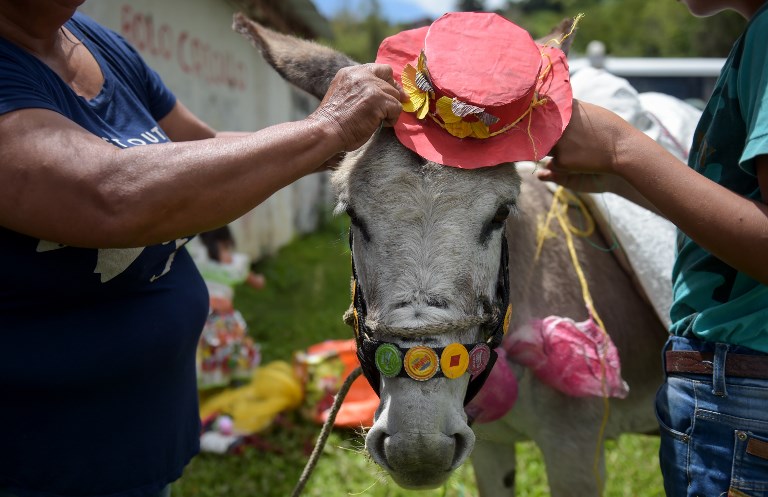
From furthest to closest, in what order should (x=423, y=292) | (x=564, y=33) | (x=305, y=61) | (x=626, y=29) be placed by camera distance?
(x=626, y=29)
(x=564, y=33)
(x=305, y=61)
(x=423, y=292)

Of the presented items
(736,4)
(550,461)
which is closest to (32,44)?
(736,4)

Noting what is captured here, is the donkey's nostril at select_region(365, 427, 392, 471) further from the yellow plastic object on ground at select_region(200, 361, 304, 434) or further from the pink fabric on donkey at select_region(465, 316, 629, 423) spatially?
the yellow plastic object on ground at select_region(200, 361, 304, 434)

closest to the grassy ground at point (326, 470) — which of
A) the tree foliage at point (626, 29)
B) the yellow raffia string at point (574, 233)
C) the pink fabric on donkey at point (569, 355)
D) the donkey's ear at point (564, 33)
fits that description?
the yellow raffia string at point (574, 233)

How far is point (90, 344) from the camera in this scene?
1823mm

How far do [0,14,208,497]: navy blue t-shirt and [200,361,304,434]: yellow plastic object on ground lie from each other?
2894 millimetres

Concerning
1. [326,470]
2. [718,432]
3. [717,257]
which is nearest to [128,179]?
[717,257]

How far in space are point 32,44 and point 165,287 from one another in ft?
2.55

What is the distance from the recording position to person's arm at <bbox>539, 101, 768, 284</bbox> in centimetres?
159

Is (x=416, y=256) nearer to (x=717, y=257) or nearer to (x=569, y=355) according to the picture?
(x=717, y=257)

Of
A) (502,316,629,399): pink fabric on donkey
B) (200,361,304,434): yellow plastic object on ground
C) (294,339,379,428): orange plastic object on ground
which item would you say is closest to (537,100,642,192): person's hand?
(502,316,629,399): pink fabric on donkey

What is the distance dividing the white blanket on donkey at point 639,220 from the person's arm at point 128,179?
5.81 ft

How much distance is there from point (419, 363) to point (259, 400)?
12.5 feet

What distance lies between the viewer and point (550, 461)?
2.66 m

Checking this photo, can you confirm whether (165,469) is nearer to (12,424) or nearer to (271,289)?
(12,424)
